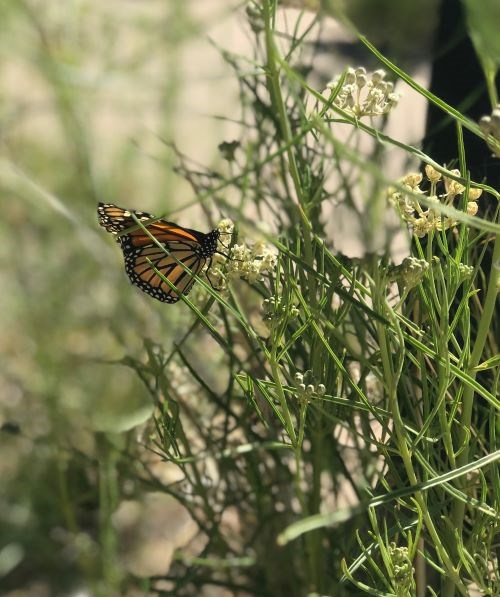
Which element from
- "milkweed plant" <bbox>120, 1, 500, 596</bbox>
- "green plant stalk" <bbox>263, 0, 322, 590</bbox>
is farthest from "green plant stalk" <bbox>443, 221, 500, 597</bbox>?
"green plant stalk" <bbox>263, 0, 322, 590</bbox>

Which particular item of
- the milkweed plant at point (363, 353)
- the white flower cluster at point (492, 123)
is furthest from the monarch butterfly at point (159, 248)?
the white flower cluster at point (492, 123)

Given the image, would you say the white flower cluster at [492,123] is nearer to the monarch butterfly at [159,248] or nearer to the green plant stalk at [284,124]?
the green plant stalk at [284,124]

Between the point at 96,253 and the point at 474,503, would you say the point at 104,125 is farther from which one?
the point at 474,503

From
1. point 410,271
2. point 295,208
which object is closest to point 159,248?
point 295,208

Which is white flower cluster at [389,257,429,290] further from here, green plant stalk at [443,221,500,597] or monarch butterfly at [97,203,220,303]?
monarch butterfly at [97,203,220,303]

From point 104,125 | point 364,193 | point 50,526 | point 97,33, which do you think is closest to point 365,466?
point 364,193

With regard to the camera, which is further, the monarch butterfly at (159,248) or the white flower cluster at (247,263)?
the monarch butterfly at (159,248)
